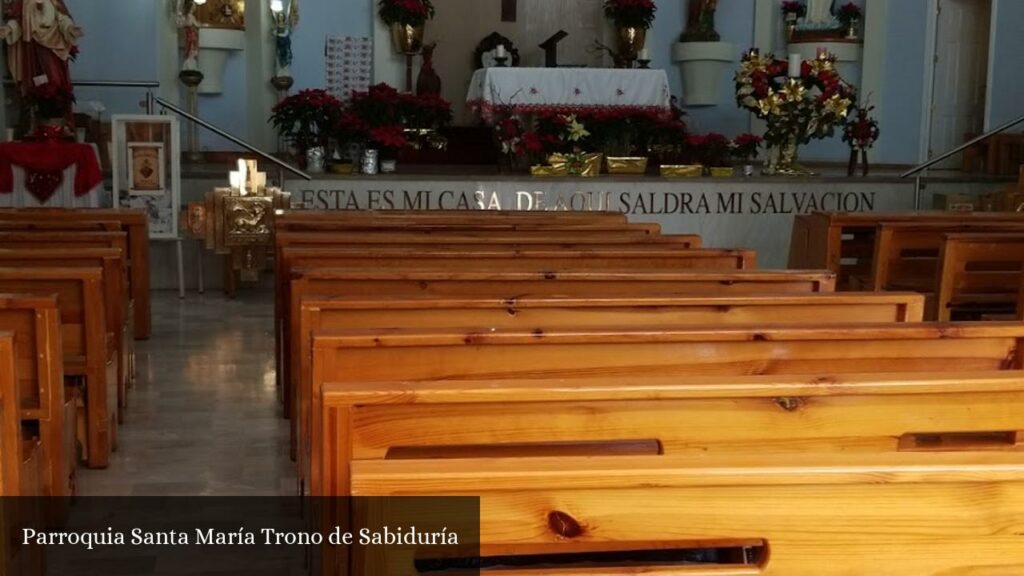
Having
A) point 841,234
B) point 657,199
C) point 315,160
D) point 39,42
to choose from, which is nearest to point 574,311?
point 841,234

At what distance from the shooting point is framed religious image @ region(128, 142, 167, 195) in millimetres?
7473

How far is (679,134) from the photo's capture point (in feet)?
31.7

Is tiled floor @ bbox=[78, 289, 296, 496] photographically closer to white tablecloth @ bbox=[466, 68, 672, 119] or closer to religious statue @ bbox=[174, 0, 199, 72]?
white tablecloth @ bbox=[466, 68, 672, 119]

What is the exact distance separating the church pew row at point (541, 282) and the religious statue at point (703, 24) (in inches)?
350

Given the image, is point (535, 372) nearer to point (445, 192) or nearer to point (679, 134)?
point (445, 192)

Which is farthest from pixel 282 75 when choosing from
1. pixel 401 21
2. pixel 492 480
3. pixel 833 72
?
pixel 492 480

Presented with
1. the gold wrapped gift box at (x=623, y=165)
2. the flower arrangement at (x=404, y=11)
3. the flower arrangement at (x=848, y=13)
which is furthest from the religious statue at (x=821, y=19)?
the gold wrapped gift box at (x=623, y=165)

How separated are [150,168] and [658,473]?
6699 millimetres

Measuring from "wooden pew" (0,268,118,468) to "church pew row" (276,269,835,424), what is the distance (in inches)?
27.8

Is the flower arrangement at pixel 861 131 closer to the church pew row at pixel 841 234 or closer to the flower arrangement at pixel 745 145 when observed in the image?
the flower arrangement at pixel 745 145

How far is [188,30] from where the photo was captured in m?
10.5

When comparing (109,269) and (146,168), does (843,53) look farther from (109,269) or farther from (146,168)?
(109,269)

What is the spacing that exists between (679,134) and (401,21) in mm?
3042

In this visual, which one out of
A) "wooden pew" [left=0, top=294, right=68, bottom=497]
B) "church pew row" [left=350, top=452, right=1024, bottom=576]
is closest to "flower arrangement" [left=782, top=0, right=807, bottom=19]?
"wooden pew" [left=0, top=294, right=68, bottom=497]
